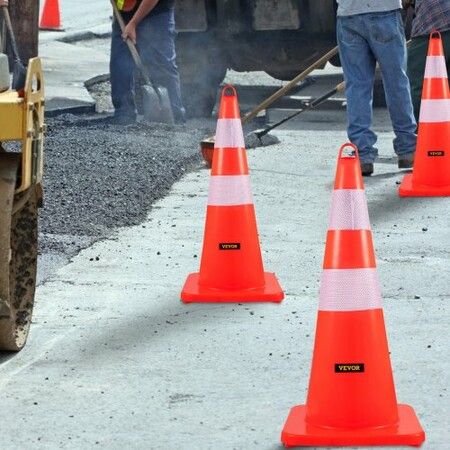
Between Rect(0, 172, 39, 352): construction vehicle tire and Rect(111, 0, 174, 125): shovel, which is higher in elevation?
Rect(0, 172, 39, 352): construction vehicle tire

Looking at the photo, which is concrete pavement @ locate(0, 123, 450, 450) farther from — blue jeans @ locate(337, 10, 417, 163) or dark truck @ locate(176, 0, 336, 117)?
dark truck @ locate(176, 0, 336, 117)

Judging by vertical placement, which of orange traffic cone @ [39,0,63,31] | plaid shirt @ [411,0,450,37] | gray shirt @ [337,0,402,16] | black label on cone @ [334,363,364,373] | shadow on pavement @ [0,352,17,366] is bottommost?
orange traffic cone @ [39,0,63,31]

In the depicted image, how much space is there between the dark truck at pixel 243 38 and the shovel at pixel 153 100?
3.43 ft

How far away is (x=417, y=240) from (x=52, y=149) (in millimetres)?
3576

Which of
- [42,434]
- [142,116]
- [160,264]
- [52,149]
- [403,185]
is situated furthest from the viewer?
[142,116]

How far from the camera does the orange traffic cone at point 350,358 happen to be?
4.72 meters

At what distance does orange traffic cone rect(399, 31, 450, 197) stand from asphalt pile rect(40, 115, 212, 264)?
1498 mm

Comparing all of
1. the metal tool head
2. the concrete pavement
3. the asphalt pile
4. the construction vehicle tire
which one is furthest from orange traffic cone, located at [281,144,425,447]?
the metal tool head

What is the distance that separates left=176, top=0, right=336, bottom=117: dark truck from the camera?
1350 cm

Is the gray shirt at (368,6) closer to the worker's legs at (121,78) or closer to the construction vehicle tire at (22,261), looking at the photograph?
the worker's legs at (121,78)

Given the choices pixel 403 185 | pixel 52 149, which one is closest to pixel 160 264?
pixel 403 185

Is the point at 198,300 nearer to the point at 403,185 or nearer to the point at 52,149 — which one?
the point at 403,185

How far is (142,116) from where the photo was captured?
13.4m

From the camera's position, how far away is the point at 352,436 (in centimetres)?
469
